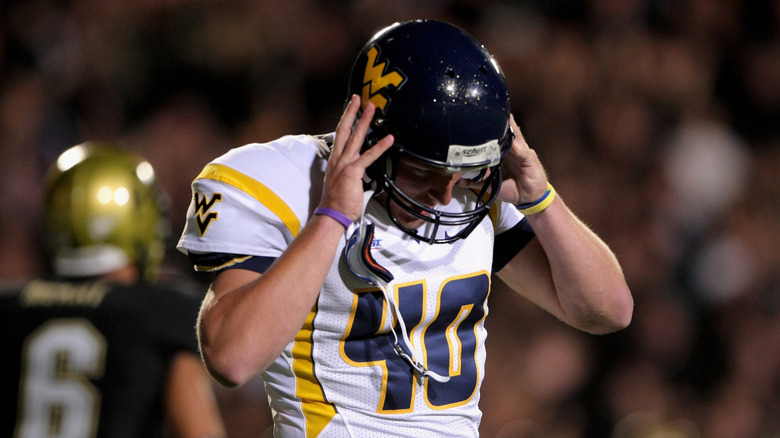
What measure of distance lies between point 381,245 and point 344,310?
15cm

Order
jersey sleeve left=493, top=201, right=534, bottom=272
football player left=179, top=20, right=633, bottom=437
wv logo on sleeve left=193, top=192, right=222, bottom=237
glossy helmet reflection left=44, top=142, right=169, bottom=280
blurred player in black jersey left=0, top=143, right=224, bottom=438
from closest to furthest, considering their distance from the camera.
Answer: football player left=179, top=20, right=633, bottom=437 < wv logo on sleeve left=193, top=192, right=222, bottom=237 < jersey sleeve left=493, top=201, right=534, bottom=272 < blurred player in black jersey left=0, top=143, right=224, bottom=438 < glossy helmet reflection left=44, top=142, right=169, bottom=280

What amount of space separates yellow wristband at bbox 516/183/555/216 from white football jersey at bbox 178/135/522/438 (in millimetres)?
160

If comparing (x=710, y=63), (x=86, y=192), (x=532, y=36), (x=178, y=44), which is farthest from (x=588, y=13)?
(x=86, y=192)

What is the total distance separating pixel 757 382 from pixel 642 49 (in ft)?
7.74

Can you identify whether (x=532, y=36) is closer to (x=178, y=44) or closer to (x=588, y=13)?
(x=588, y=13)

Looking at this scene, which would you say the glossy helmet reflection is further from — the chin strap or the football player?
the chin strap

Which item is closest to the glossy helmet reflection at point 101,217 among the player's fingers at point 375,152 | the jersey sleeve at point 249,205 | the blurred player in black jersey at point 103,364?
the blurred player in black jersey at point 103,364

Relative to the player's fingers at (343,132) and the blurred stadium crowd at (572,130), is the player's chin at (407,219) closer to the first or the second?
the player's fingers at (343,132)

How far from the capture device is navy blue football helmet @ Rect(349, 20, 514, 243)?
166 centimetres

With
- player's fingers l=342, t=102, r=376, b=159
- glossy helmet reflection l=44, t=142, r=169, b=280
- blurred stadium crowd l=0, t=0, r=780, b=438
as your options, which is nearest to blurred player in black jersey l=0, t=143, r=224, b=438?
glossy helmet reflection l=44, t=142, r=169, b=280

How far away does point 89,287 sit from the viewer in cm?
247

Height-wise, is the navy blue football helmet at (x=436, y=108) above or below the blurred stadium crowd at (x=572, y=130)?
above

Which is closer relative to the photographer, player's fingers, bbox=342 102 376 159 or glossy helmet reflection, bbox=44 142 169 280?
player's fingers, bbox=342 102 376 159

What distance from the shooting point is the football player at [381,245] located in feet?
5.22
